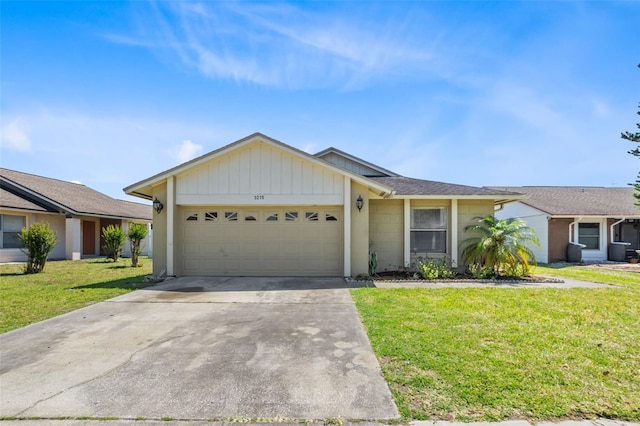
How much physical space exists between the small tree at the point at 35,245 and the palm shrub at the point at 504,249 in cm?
1536

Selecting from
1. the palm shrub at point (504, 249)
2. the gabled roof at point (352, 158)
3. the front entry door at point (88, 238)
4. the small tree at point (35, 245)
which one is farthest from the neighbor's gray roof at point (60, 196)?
the palm shrub at point (504, 249)

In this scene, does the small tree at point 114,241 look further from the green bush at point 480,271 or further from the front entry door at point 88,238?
the green bush at point 480,271

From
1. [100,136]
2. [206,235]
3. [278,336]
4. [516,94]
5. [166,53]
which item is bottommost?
[278,336]

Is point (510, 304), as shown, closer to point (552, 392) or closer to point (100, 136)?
point (552, 392)

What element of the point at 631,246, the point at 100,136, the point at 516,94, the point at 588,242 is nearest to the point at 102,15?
the point at 100,136

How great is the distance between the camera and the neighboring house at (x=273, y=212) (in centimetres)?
938

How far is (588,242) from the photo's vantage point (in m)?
16.5

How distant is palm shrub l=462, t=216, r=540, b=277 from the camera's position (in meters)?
9.34

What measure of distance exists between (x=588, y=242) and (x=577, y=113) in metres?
9.18

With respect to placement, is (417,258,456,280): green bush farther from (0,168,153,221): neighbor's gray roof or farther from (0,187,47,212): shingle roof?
(0,187,47,212): shingle roof

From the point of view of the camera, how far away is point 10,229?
1507 centimetres

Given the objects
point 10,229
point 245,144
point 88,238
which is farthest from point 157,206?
point 88,238

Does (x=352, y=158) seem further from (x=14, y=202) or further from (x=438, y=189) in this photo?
(x=14, y=202)

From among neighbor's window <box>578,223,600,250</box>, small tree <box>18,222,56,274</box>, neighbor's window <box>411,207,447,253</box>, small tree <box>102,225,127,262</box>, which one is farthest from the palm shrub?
small tree <box>102,225,127,262</box>
